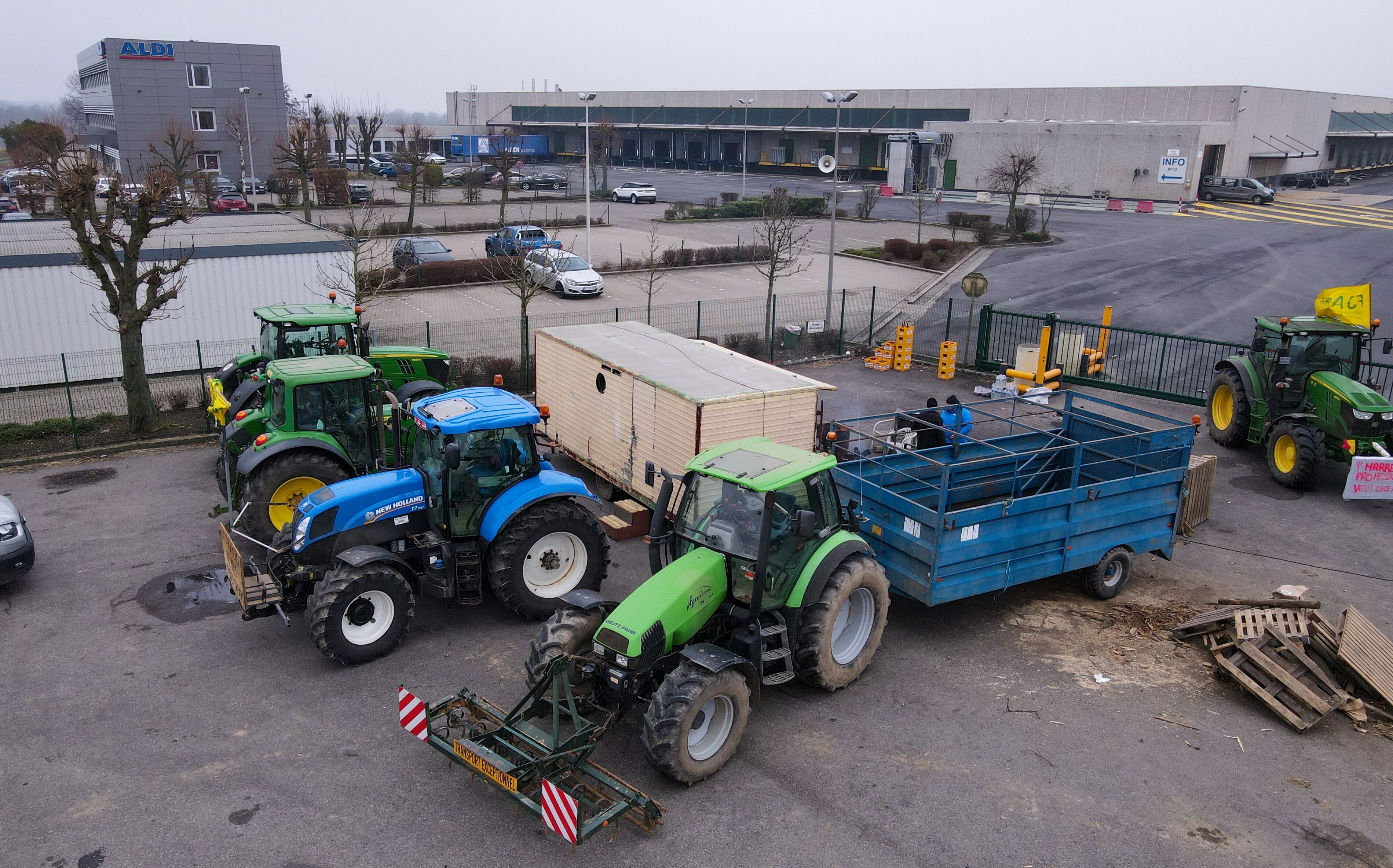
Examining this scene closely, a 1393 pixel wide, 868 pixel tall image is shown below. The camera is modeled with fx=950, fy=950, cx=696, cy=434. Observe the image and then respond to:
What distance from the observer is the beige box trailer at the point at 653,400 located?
1171 centimetres

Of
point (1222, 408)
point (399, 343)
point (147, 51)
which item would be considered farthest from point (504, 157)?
point (1222, 408)

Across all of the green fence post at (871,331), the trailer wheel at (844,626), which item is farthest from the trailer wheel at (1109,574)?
the green fence post at (871,331)

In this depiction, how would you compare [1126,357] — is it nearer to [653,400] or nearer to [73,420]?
[653,400]

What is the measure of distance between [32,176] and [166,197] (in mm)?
22526

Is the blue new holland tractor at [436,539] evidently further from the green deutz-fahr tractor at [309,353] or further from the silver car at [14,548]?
the green deutz-fahr tractor at [309,353]

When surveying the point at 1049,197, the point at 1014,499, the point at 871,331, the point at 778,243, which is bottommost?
the point at 871,331

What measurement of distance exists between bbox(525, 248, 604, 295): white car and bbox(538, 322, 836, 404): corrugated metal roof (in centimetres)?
1219

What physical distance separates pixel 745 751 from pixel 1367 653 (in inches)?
229

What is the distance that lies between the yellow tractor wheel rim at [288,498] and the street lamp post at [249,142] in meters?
42.0

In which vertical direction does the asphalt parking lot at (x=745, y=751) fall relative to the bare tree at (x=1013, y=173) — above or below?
below

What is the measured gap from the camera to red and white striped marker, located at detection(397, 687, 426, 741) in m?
7.08

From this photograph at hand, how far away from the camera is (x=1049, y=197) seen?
52.8m

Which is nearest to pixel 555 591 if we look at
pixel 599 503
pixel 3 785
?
pixel 599 503

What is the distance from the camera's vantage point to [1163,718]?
840 centimetres
